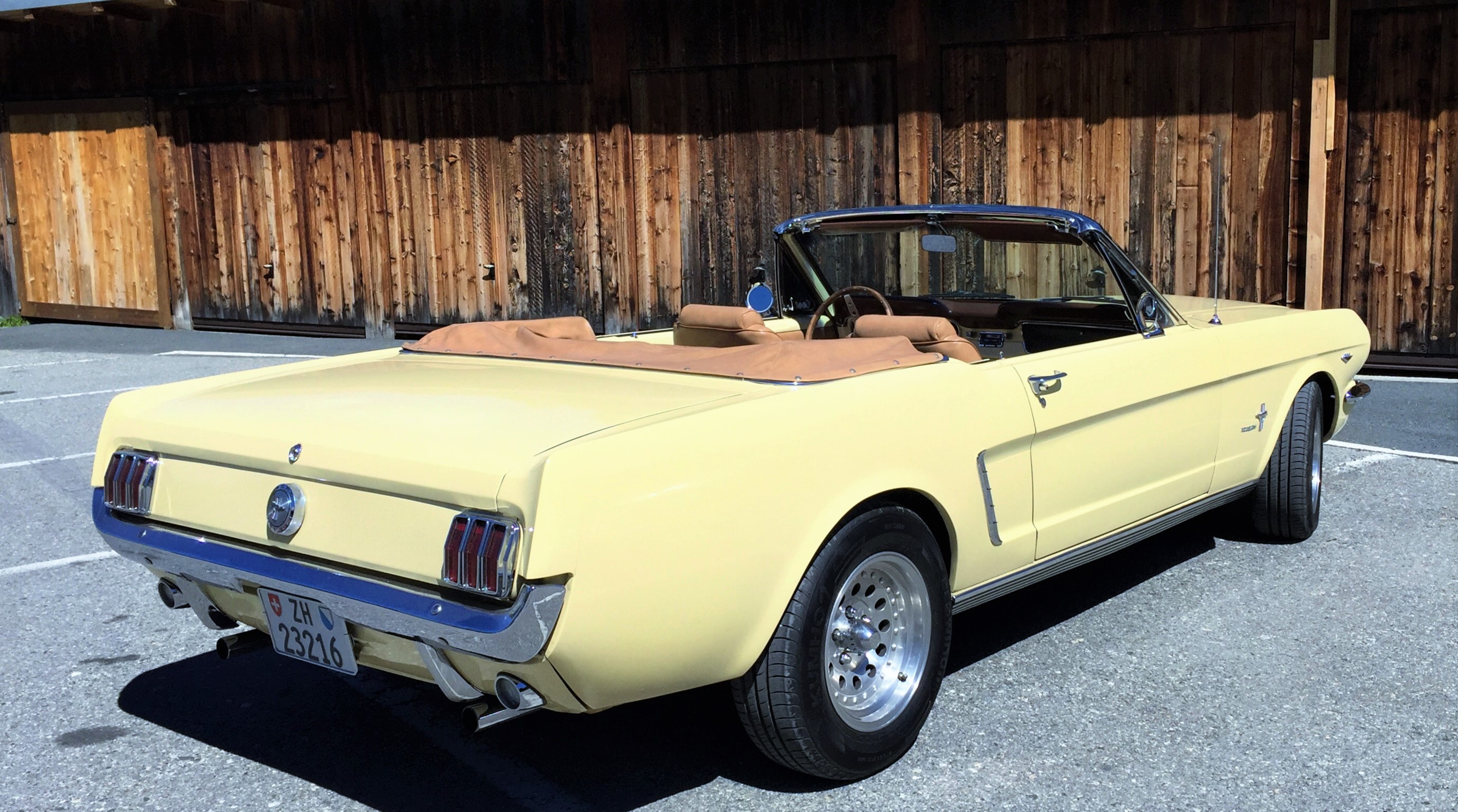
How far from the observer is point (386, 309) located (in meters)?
12.8

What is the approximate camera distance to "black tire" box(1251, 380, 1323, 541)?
17.1ft

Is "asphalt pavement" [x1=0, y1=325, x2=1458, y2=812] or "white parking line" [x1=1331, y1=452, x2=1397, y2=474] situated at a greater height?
"white parking line" [x1=1331, y1=452, x2=1397, y2=474]

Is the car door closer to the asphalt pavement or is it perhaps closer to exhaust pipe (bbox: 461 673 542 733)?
the asphalt pavement

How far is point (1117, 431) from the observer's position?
4.21 metres

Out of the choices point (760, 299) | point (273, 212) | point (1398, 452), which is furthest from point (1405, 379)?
point (273, 212)

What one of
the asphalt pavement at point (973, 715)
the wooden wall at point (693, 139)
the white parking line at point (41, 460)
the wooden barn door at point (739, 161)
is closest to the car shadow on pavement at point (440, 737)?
the asphalt pavement at point (973, 715)

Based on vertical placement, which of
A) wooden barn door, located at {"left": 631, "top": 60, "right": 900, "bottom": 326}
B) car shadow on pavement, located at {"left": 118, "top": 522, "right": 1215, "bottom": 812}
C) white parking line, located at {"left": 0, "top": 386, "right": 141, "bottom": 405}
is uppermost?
wooden barn door, located at {"left": 631, "top": 60, "right": 900, "bottom": 326}

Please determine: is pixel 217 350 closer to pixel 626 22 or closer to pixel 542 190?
pixel 542 190

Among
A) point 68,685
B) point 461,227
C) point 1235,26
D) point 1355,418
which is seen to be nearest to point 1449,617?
point 1355,418

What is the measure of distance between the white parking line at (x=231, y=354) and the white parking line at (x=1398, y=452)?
7780 mm

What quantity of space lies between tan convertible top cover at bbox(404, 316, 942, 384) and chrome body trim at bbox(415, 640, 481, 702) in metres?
1.04

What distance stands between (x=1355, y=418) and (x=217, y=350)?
918 cm

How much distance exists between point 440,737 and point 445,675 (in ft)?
2.73

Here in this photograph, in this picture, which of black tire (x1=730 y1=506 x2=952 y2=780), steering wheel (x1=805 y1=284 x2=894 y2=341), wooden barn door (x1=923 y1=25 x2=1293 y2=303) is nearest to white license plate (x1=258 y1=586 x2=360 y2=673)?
black tire (x1=730 y1=506 x2=952 y2=780)
